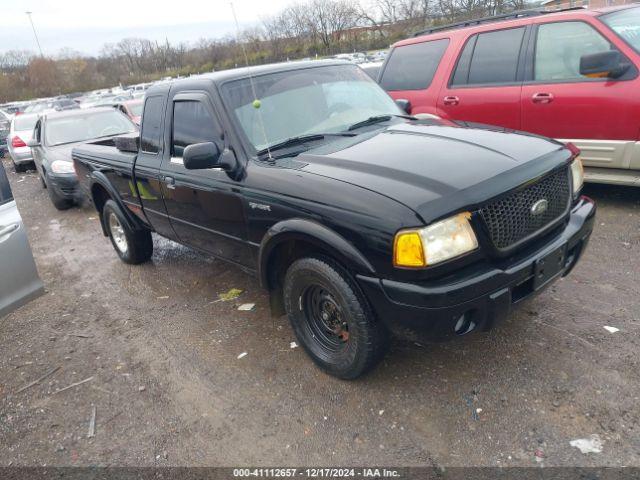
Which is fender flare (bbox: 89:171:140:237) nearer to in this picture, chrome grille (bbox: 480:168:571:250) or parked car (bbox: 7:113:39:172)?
chrome grille (bbox: 480:168:571:250)

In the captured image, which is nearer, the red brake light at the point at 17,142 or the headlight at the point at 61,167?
the headlight at the point at 61,167

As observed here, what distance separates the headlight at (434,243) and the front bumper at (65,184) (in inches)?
289

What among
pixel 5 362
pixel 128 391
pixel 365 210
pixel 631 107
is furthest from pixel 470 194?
pixel 5 362

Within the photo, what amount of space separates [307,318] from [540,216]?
5.09 ft

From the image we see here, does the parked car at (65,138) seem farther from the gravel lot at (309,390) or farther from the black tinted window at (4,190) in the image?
the black tinted window at (4,190)

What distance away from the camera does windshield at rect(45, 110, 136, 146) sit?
29.6 ft

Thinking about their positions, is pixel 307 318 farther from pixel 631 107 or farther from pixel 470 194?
pixel 631 107

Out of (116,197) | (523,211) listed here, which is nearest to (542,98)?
(523,211)

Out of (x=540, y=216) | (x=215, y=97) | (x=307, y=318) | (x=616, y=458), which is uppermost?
(x=215, y=97)

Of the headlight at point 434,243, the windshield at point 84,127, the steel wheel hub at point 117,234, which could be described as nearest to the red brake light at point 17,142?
the windshield at point 84,127

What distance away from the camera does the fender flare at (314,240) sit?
254 cm

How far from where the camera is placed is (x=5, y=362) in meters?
3.81

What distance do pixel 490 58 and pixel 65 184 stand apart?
6909 millimetres

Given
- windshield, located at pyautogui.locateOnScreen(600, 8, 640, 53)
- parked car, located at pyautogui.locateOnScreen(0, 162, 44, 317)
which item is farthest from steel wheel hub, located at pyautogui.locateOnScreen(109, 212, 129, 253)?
windshield, located at pyautogui.locateOnScreen(600, 8, 640, 53)
